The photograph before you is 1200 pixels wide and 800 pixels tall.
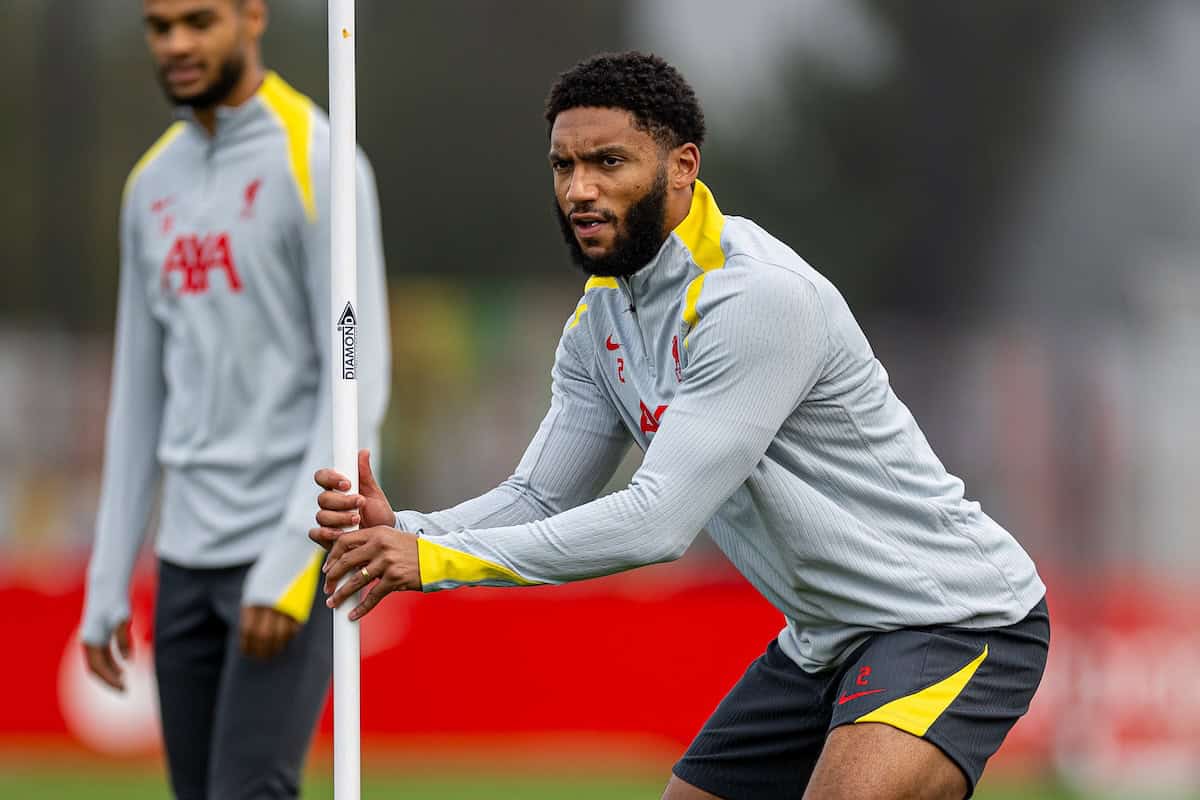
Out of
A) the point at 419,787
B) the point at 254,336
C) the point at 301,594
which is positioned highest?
the point at 254,336

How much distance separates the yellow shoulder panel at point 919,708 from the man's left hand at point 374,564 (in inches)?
33.0

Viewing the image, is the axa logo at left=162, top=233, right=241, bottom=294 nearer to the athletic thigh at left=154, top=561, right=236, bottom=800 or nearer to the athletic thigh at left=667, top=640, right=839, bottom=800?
the athletic thigh at left=154, top=561, right=236, bottom=800

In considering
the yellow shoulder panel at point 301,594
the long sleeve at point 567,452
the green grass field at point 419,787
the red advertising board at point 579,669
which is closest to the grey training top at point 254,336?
the yellow shoulder panel at point 301,594

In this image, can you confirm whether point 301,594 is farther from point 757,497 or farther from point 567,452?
point 757,497

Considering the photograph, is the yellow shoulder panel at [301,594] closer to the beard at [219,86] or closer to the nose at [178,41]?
the beard at [219,86]

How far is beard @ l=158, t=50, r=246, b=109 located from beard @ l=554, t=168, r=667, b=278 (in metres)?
1.19

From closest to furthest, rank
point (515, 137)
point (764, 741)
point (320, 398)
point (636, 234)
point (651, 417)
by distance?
point (636, 234) → point (651, 417) → point (764, 741) → point (320, 398) → point (515, 137)

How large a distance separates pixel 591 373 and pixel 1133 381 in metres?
7.18

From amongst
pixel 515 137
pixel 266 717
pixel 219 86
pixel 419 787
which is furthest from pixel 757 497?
pixel 515 137

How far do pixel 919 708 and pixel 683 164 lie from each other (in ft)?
3.36

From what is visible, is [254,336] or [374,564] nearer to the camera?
[374,564]

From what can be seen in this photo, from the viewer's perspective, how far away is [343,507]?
311 cm

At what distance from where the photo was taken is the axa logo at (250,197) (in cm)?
409

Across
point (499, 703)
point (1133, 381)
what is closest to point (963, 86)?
point (1133, 381)
